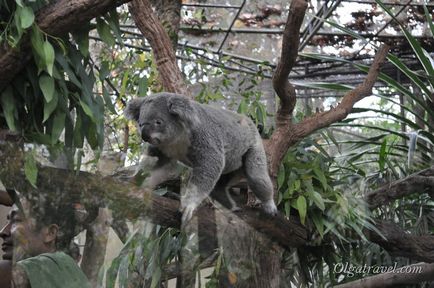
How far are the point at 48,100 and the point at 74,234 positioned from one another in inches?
19.4

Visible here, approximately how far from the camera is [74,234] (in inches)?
→ 82.0

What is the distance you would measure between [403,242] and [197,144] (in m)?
1.39

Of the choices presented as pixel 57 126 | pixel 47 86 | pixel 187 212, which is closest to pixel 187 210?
pixel 187 212

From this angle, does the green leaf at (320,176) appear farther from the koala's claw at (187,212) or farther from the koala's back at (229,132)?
the koala's claw at (187,212)

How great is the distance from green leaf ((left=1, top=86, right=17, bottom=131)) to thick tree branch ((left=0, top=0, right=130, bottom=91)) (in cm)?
3

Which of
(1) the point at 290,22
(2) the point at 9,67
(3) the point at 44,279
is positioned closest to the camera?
(3) the point at 44,279

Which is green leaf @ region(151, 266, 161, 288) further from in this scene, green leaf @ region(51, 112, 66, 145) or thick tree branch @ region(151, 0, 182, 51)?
thick tree branch @ region(151, 0, 182, 51)

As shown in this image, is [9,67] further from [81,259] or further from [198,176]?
[198,176]

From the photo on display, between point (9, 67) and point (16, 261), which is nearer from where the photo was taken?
point (16, 261)

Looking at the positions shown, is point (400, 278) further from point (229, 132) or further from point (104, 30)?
point (104, 30)

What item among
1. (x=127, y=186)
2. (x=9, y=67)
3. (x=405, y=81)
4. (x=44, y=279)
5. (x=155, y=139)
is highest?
(x=405, y=81)

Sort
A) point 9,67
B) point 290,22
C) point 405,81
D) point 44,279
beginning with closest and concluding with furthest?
point 44,279 < point 9,67 < point 290,22 < point 405,81

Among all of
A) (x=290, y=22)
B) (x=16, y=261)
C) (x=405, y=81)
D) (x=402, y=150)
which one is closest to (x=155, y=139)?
(x=290, y=22)

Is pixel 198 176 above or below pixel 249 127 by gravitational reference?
below
